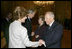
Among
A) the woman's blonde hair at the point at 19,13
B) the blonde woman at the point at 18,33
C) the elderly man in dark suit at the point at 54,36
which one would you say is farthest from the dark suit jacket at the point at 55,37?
the woman's blonde hair at the point at 19,13

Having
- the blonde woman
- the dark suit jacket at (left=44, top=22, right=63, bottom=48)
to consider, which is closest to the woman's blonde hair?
the blonde woman

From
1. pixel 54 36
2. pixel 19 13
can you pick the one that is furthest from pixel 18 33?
pixel 54 36

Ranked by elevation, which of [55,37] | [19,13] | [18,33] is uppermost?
[19,13]

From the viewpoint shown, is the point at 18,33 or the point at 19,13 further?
the point at 19,13

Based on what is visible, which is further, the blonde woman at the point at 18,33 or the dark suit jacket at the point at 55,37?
the dark suit jacket at the point at 55,37

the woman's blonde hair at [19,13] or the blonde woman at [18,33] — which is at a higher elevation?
the woman's blonde hair at [19,13]

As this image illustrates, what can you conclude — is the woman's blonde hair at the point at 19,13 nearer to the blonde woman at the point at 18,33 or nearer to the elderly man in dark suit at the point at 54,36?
the blonde woman at the point at 18,33

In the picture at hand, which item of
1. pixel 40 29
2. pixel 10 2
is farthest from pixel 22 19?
pixel 10 2

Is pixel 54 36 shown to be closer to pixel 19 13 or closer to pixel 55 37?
pixel 55 37

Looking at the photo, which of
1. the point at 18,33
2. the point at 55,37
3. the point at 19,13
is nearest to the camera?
the point at 18,33

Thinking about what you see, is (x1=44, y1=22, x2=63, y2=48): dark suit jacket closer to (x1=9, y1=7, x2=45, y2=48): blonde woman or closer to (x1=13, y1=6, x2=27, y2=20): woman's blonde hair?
(x1=9, y1=7, x2=45, y2=48): blonde woman

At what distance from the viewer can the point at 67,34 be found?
7367 millimetres

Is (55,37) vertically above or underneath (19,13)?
underneath

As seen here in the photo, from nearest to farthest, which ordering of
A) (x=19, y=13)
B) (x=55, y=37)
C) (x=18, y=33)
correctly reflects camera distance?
(x=18, y=33) < (x=19, y=13) < (x=55, y=37)
